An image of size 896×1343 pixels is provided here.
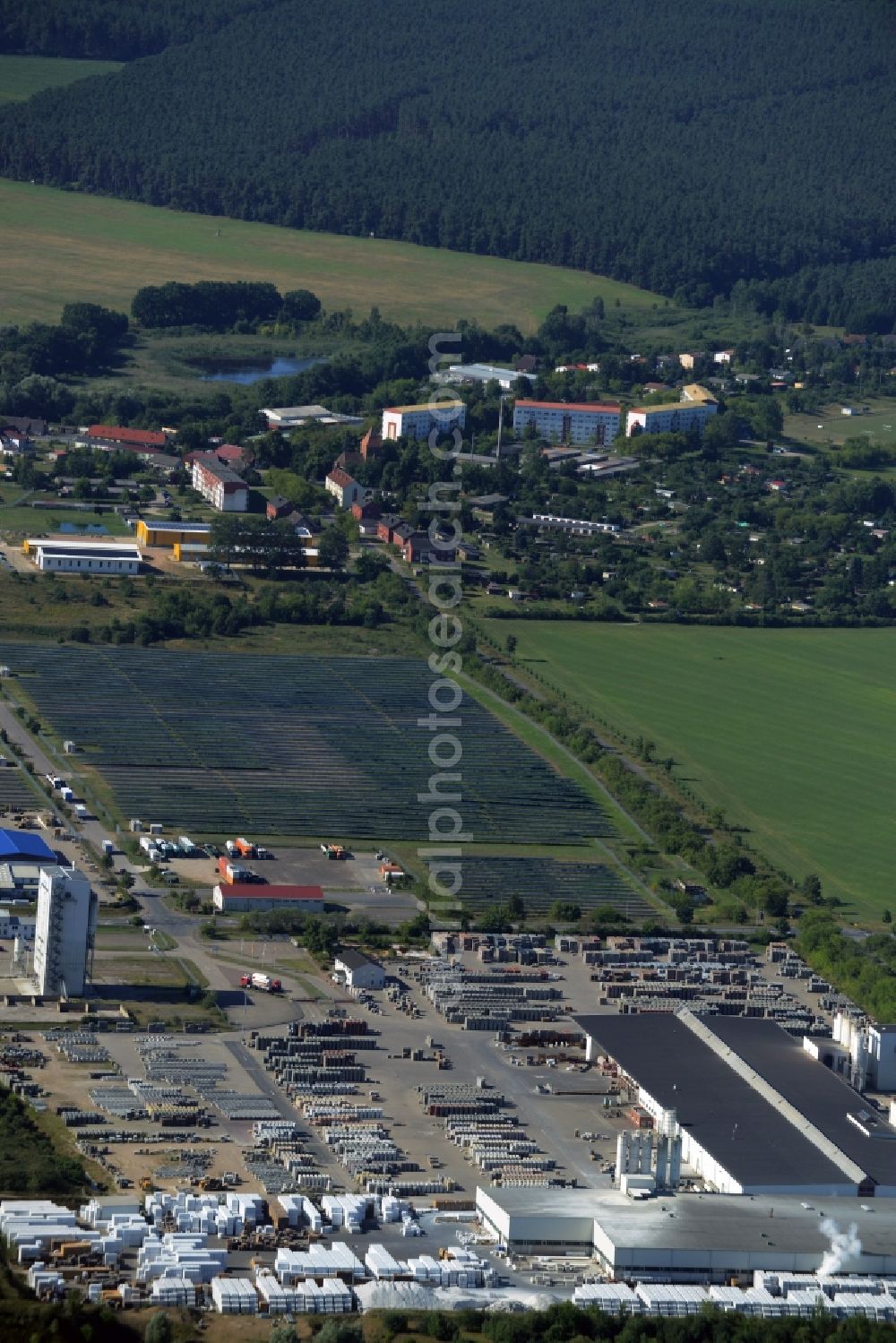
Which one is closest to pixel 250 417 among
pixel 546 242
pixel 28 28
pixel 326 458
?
pixel 326 458

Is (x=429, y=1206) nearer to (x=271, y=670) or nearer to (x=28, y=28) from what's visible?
(x=271, y=670)

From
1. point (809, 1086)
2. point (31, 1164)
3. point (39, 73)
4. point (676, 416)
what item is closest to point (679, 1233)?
point (809, 1086)

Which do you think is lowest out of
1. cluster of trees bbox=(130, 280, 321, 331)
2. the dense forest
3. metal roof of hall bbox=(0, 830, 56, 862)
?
metal roof of hall bbox=(0, 830, 56, 862)

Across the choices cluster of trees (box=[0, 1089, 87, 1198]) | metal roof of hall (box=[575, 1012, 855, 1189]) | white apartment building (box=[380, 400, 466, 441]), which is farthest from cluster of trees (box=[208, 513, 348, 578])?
cluster of trees (box=[0, 1089, 87, 1198])

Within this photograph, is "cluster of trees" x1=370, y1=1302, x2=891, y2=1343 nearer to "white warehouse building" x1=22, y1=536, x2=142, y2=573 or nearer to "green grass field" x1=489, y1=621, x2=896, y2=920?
"green grass field" x1=489, y1=621, x2=896, y2=920

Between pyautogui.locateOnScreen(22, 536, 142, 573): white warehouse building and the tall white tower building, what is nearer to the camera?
the tall white tower building

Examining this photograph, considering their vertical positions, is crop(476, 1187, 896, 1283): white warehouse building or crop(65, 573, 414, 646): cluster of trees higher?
crop(65, 573, 414, 646): cluster of trees

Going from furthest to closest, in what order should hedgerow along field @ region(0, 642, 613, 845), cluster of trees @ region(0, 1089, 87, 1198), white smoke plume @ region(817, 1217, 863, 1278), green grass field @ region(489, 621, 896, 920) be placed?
green grass field @ region(489, 621, 896, 920) < hedgerow along field @ region(0, 642, 613, 845) < cluster of trees @ region(0, 1089, 87, 1198) < white smoke plume @ region(817, 1217, 863, 1278)
